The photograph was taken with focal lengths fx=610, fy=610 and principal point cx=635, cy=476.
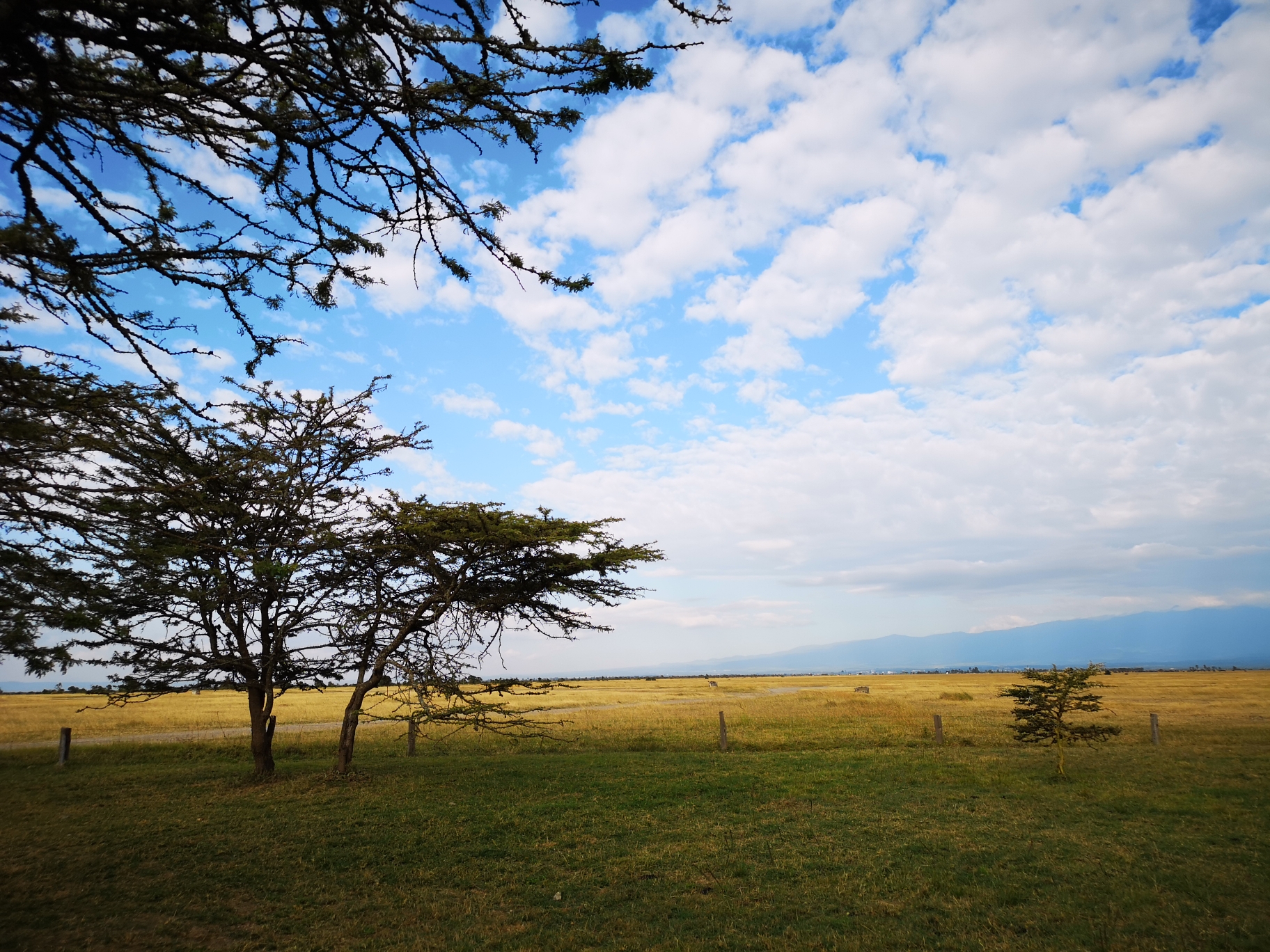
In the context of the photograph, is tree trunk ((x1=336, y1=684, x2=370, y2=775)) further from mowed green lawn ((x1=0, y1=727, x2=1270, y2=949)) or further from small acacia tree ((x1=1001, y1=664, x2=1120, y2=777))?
small acacia tree ((x1=1001, y1=664, x2=1120, y2=777))

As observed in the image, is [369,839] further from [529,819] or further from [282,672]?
[282,672]

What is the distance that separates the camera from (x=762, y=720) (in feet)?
100

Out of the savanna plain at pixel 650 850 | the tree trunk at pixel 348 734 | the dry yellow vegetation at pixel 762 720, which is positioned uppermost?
the tree trunk at pixel 348 734

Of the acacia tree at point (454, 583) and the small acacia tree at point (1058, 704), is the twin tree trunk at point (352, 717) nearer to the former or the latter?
the acacia tree at point (454, 583)

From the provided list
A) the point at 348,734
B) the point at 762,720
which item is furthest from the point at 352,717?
the point at 762,720

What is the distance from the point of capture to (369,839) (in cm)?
1005

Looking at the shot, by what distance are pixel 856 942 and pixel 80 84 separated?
29.9 ft

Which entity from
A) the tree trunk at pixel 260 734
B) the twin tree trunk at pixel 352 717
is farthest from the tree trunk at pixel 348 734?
the tree trunk at pixel 260 734

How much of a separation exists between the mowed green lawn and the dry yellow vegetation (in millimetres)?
3310

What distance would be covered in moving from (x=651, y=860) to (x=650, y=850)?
509 mm

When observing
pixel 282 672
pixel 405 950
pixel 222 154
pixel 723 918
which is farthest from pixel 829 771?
pixel 222 154

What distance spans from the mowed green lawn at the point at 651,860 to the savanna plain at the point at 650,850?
0.16 ft

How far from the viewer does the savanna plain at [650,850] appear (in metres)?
6.48

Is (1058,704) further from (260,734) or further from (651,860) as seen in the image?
(260,734)
